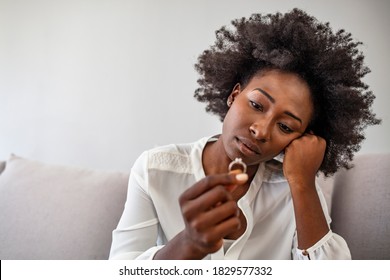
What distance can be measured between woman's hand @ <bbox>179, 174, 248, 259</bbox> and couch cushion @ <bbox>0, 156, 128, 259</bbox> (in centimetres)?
50

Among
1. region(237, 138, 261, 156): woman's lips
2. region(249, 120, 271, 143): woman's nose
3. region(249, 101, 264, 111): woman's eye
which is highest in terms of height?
region(249, 101, 264, 111): woman's eye

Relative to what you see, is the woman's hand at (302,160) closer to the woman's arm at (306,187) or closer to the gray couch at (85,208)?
the woman's arm at (306,187)

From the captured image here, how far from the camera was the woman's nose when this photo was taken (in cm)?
72

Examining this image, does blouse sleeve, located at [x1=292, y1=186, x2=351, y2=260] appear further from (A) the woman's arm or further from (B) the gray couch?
(B) the gray couch

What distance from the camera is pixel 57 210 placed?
99cm

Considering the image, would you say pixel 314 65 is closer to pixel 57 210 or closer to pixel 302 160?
pixel 302 160

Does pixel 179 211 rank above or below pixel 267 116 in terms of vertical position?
below

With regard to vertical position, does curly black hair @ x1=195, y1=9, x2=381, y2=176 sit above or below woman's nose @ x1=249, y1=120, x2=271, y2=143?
above

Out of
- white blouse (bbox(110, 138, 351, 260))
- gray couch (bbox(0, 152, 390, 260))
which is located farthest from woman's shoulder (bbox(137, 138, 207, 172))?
gray couch (bbox(0, 152, 390, 260))

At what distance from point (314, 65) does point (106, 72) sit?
50cm

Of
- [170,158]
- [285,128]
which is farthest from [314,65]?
[170,158]

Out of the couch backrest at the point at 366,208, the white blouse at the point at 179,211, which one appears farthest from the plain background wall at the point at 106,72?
the white blouse at the point at 179,211
